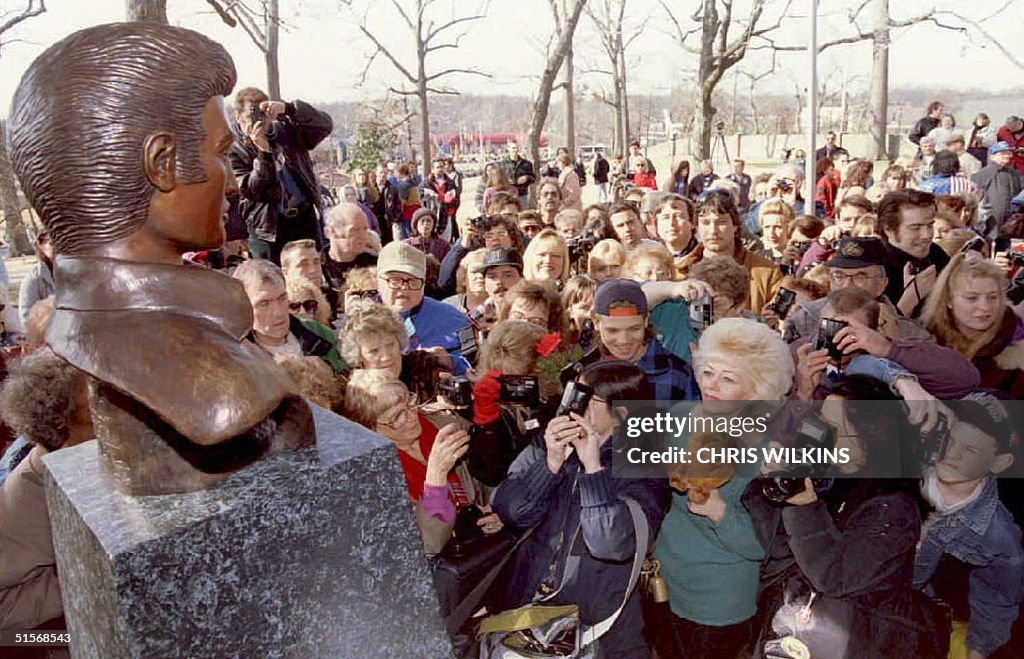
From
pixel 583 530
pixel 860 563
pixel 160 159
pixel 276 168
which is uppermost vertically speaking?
pixel 276 168

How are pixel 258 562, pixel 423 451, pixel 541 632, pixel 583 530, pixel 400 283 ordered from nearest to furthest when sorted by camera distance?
pixel 258 562 → pixel 541 632 → pixel 583 530 → pixel 423 451 → pixel 400 283

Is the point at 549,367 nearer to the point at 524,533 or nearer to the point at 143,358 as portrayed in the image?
the point at 524,533

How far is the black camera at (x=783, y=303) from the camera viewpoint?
3.67 meters

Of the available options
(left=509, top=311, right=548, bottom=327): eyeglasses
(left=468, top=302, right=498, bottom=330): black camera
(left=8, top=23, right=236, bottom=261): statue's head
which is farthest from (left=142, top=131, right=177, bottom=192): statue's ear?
(left=468, top=302, right=498, bottom=330): black camera

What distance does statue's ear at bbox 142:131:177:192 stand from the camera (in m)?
1.55

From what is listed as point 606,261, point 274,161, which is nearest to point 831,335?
point 606,261

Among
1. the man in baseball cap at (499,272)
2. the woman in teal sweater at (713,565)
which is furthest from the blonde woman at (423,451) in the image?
the man in baseball cap at (499,272)

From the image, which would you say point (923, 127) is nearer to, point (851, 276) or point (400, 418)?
point (851, 276)

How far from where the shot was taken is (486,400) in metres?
2.77

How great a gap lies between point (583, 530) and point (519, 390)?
1.77 feet

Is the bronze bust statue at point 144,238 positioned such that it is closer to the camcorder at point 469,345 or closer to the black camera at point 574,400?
the black camera at point 574,400

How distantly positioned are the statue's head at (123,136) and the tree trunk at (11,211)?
1316 centimetres

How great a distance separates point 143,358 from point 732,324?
6.72ft

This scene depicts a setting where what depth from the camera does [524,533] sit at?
2604 mm
